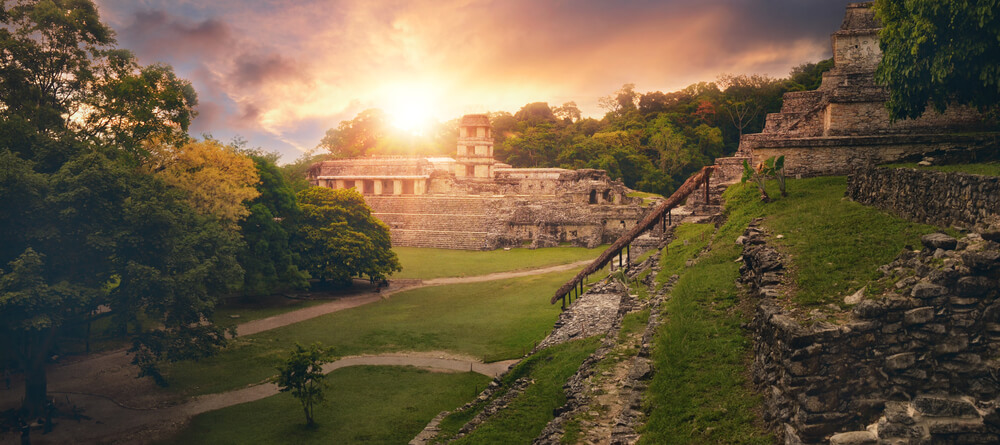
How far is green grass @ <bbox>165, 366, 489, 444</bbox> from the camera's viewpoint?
46.1 ft

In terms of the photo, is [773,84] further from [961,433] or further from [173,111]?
[961,433]

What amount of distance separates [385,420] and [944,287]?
→ 12511 millimetres

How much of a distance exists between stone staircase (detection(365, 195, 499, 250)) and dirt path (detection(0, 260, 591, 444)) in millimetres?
24427

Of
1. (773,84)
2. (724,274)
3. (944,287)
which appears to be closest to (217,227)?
(724,274)

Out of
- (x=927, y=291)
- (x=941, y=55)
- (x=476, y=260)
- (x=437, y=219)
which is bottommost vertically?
(x=476, y=260)

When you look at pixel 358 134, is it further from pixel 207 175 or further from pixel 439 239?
pixel 207 175

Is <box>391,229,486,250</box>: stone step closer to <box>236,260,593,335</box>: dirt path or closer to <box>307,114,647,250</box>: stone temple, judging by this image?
<box>307,114,647,250</box>: stone temple

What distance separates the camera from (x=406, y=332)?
22.8 meters

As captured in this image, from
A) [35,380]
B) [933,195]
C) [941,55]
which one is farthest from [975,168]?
[35,380]

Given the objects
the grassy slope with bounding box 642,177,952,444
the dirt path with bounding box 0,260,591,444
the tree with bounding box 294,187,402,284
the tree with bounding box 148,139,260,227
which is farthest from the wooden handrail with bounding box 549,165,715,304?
the tree with bounding box 148,139,260,227

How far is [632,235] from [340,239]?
1681cm

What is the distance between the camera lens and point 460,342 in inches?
837

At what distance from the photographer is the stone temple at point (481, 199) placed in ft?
144

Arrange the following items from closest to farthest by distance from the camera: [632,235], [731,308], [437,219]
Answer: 1. [731,308]
2. [632,235]
3. [437,219]
